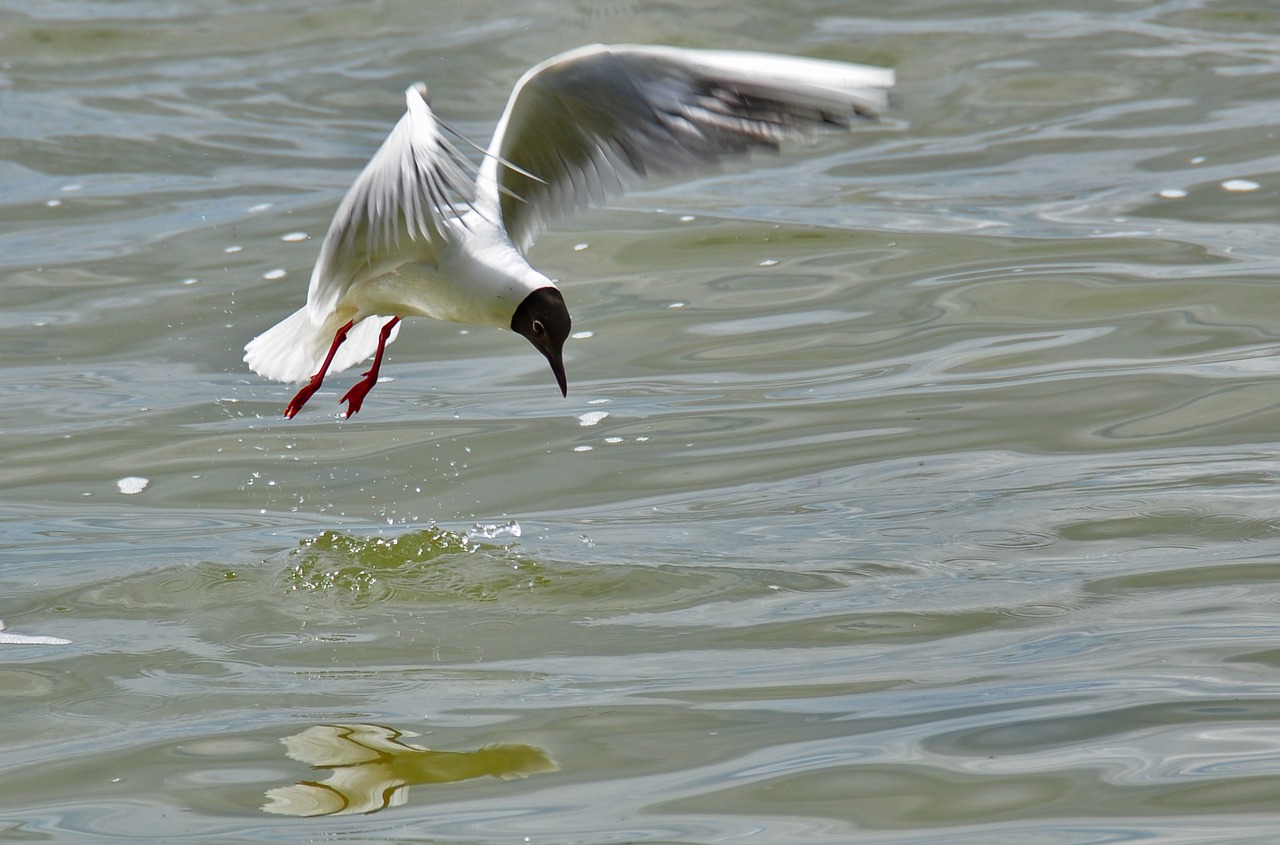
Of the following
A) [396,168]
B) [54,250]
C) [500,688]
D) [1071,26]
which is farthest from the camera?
[1071,26]

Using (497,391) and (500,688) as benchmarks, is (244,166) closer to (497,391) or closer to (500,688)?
(497,391)

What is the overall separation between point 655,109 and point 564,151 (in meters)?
0.45

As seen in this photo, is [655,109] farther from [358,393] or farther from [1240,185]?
[1240,185]

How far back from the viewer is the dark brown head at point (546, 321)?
16.8 feet

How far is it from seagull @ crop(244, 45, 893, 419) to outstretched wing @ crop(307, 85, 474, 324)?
12 millimetres

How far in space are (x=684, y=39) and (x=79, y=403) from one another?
5.88m

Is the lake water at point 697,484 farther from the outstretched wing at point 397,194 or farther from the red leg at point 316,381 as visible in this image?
the outstretched wing at point 397,194

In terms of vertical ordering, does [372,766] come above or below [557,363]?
below

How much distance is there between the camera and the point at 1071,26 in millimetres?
11469

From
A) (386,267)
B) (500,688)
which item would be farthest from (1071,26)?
(500,688)

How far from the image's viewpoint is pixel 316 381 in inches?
222

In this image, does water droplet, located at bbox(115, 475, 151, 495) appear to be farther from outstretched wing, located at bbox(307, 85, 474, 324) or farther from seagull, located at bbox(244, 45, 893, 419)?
outstretched wing, located at bbox(307, 85, 474, 324)

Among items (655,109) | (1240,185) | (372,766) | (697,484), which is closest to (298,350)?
(697,484)

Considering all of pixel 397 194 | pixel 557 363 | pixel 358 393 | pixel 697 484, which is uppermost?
pixel 397 194
